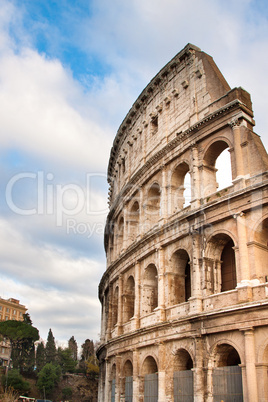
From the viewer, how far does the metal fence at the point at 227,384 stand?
13.0 meters

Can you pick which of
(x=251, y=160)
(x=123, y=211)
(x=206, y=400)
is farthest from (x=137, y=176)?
(x=206, y=400)

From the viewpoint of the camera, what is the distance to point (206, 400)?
13.8 metres

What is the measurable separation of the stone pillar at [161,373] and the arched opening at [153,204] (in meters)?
6.33

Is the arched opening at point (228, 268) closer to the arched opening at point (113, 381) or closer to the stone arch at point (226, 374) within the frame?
the stone arch at point (226, 374)

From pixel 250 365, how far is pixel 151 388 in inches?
228

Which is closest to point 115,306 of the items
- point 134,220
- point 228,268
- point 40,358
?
point 134,220

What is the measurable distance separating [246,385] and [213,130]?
9.28m

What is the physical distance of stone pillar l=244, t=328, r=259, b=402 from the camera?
12.3 m

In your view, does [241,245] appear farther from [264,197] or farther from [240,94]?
[240,94]

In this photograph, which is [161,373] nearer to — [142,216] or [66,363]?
[142,216]

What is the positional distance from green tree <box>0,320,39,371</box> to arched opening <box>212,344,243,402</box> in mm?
47649

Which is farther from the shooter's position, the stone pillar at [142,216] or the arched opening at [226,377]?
the stone pillar at [142,216]

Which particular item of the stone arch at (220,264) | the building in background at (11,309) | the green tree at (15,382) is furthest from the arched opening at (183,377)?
the building in background at (11,309)

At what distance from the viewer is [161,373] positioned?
16.3m
